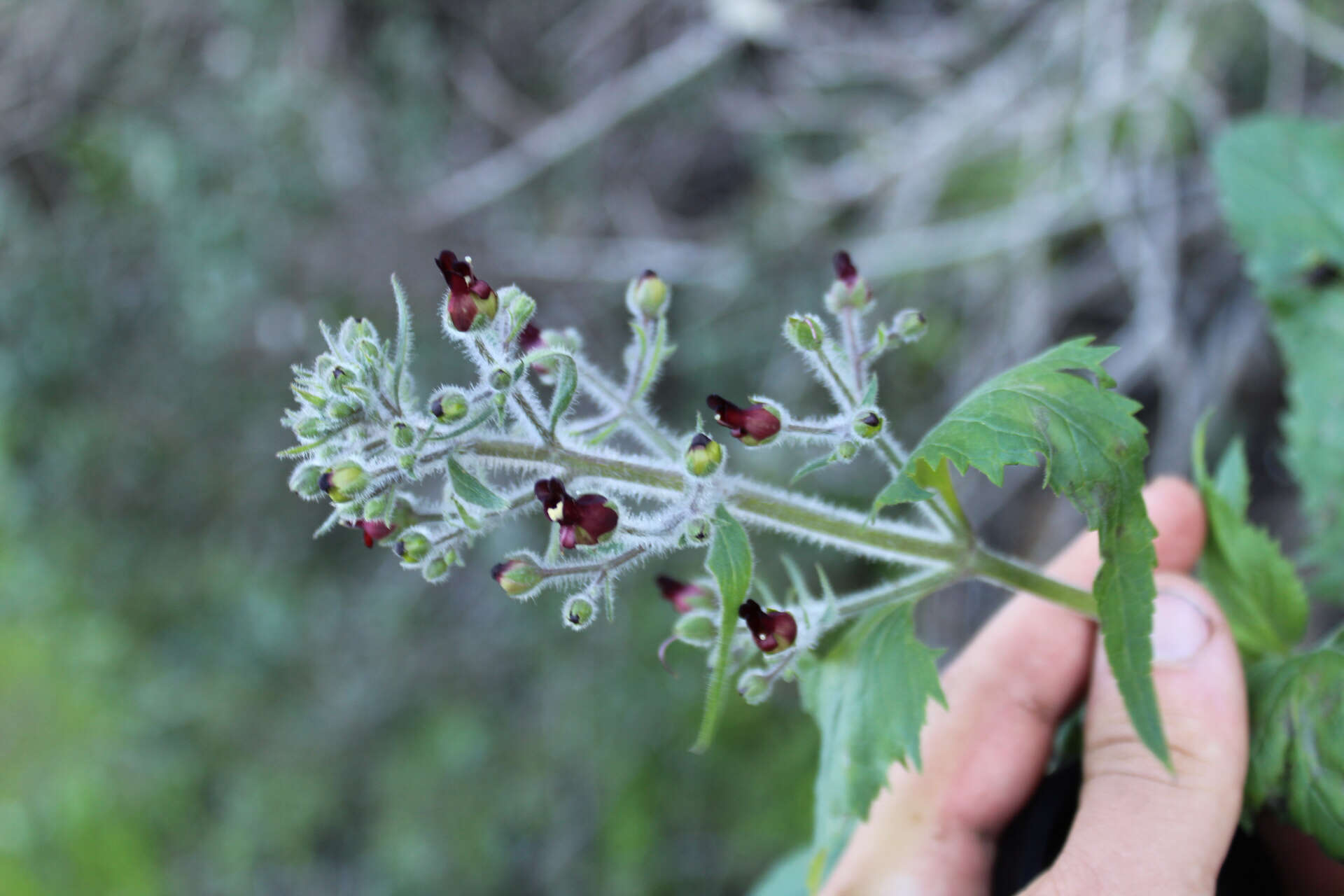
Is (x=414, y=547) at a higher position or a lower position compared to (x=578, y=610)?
higher

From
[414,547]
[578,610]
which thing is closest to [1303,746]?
[578,610]

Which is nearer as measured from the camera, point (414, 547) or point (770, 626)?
point (414, 547)

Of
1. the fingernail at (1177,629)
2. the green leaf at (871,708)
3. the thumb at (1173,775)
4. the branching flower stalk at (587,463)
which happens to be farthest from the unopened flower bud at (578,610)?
the fingernail at (1177,629)

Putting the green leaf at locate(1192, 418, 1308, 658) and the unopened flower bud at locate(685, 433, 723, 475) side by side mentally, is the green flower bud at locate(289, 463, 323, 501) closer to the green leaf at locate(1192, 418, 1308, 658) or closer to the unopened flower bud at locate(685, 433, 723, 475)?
the unopened flower bud at locate(685, 433, 723, 475)

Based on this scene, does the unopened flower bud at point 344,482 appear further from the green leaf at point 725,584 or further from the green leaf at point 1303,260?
the green leaf at point 1303,260

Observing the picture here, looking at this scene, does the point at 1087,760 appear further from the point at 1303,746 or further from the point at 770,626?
the point at 770,626

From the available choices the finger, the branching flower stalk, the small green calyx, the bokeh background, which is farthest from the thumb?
the bokeh background

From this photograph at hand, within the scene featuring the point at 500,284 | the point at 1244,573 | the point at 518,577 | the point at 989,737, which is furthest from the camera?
the point at 500,284
